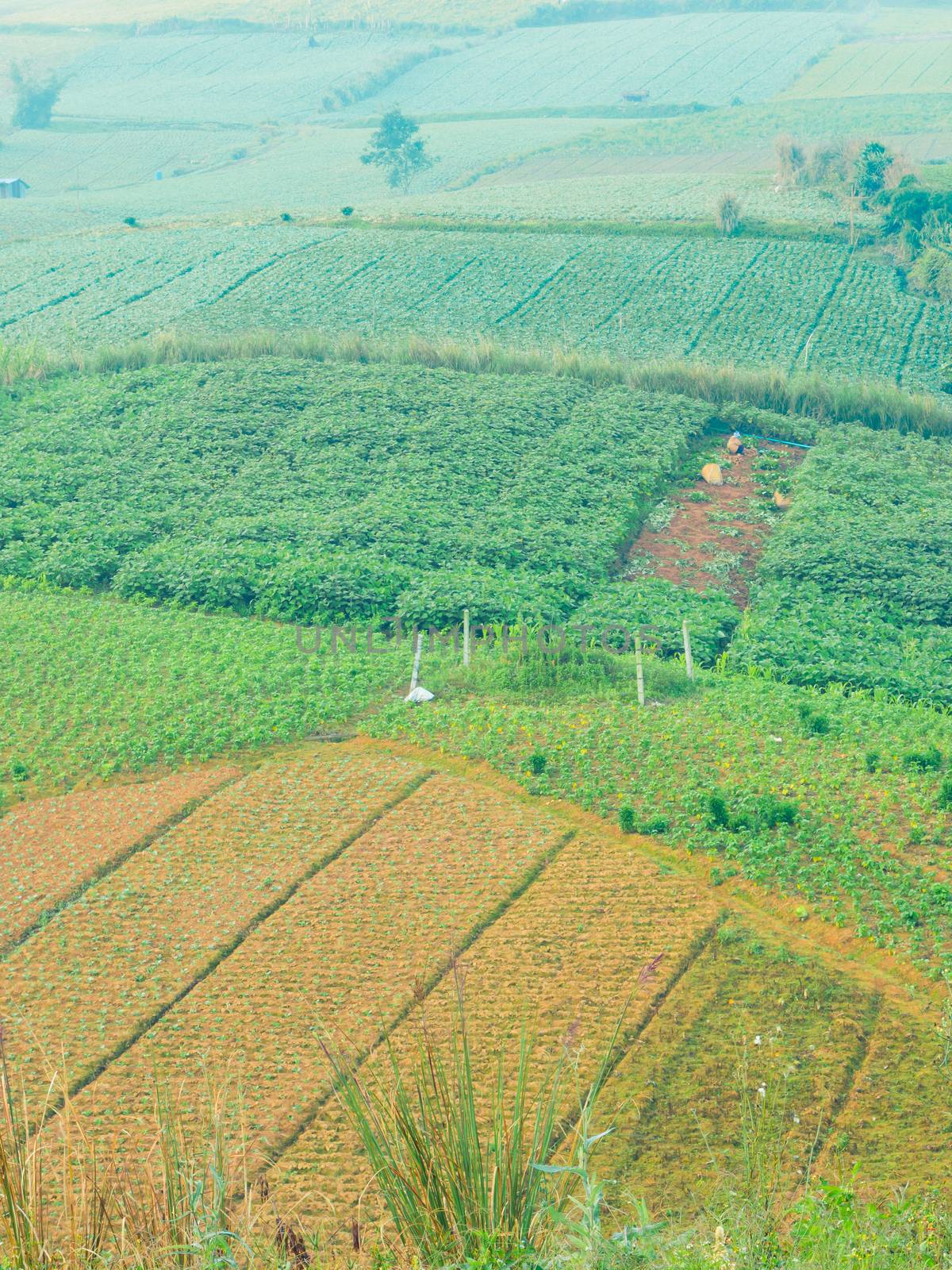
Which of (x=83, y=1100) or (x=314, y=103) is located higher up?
(x=314, y=103)

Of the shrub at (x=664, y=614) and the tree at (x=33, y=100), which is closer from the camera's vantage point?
the shrub at (x=664, y=614)

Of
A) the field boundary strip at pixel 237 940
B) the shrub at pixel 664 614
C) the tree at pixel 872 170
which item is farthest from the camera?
the tree at pixel 872 170

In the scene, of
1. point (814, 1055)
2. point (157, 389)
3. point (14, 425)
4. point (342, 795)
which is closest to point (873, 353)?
point (157, 389)

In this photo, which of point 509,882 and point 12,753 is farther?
point 12,753

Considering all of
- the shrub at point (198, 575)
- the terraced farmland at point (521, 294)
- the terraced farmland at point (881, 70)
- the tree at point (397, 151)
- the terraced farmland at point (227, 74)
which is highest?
the terraced farmland at point (227, 74)

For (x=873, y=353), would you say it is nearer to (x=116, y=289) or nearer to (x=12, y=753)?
(x=116, y=289)

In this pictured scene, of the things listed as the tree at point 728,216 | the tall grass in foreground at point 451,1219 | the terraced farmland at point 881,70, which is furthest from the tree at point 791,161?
the tall grass in foreground at point 451,1219

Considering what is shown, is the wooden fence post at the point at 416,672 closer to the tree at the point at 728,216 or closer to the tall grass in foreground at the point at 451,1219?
the tall grass in foreground at the point at 451,1219

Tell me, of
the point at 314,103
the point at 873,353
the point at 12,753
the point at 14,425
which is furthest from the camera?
the point at 314,103
